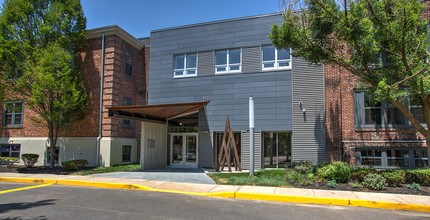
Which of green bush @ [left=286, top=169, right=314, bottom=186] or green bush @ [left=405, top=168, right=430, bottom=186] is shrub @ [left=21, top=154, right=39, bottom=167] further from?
green bush @ [left=405, top=168, right=430, bottom=186]

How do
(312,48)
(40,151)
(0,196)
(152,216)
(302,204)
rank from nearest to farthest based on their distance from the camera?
(152,216) < (302,204) < (0,196) < (312,48) < (40,151)

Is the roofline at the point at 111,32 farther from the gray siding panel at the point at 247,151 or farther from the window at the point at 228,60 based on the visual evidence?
the gray siding panel at the point at 247,151

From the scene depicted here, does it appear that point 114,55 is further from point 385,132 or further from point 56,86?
point 385,132

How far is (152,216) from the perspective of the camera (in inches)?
252

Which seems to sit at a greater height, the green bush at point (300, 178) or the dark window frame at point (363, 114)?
the dark window frame at point (363, 114)

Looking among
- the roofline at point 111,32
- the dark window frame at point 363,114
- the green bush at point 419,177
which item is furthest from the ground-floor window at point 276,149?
the roofline at point 111,32

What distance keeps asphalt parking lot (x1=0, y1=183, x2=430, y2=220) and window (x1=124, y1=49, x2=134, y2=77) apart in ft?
36.0

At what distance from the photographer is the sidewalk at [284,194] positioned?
25.0 feet

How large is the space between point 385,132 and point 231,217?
1118 cm

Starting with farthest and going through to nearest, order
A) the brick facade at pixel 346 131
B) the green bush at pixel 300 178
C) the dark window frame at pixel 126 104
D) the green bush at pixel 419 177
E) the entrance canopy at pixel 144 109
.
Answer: the dark window frame at pixel 126 104 → the brick facade at pixel 346 131 → the entrance canopy at pixel 144 109 → the green bush at pixel 300 178 → the green bush at pixel 419 177

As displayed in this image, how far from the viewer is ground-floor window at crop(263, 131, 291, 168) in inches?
590

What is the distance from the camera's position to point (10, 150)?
1916 centimetres

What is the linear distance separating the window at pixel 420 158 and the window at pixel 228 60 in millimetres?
9707

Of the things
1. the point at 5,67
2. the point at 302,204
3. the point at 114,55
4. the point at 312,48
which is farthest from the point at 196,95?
the point at 5,67
